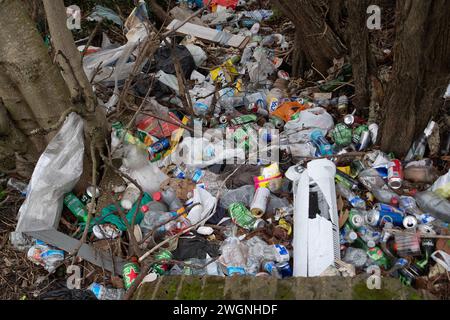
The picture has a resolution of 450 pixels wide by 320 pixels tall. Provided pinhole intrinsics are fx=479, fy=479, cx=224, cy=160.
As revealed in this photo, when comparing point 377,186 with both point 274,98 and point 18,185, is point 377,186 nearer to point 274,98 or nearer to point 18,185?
point 274,98

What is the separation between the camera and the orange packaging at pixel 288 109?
396cm

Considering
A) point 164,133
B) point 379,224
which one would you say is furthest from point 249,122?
point 379,224

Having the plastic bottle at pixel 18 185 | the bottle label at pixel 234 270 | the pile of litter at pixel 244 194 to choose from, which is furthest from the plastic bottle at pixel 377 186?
the plastic bottle at pixel 18 185

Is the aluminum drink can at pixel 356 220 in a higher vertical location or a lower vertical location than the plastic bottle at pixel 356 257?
higher

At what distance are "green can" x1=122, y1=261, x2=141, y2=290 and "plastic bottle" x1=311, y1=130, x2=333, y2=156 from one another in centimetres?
157

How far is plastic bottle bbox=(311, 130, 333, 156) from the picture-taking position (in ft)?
11.6

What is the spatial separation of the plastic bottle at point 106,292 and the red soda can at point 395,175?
186 cm

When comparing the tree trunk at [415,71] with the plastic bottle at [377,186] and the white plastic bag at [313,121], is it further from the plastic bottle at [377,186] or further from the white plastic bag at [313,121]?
the white plastic bag at [313,121]

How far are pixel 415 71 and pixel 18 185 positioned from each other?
9.47 ft

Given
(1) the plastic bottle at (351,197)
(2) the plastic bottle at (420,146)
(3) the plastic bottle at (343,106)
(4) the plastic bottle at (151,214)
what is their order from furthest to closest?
(3) the plastic bottle at (343,106) → (2) the plastic bottle at (420,146) → (4) the plastic bottle at (151,214) → (1) the plastic bottle at (351,197)

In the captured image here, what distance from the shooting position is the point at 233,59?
15.8 feet
